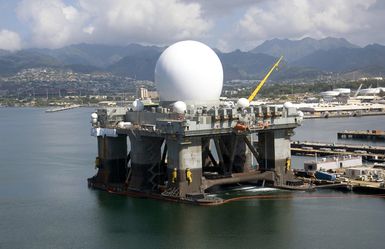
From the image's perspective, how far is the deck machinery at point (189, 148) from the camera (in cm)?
3584

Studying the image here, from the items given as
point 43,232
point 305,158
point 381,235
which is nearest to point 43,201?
point 43,232

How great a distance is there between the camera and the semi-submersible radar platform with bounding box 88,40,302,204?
118ft

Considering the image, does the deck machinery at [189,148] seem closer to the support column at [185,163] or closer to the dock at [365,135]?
the support column at [185,163]

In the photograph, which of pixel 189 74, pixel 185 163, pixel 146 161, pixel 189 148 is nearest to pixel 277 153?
pixel 189 148

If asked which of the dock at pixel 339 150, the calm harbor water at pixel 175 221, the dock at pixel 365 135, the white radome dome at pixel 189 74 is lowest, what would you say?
the calm harbor water at pixel 175 221

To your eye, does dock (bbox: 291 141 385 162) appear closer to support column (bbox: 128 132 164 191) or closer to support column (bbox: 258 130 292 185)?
support column (bbox: 258 130 292 185)

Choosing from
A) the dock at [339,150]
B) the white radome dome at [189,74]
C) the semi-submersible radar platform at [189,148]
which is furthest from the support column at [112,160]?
the dock at [339,150]

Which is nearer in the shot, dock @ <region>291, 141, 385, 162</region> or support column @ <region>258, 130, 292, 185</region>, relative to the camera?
support column @ <region>258, 130, 292, 185</region>

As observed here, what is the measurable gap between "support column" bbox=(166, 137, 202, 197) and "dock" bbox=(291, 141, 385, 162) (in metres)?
22.1

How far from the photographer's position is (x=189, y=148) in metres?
35.8

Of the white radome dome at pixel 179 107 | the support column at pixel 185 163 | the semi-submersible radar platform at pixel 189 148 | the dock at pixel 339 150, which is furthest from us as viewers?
the dock at pixel 339 150

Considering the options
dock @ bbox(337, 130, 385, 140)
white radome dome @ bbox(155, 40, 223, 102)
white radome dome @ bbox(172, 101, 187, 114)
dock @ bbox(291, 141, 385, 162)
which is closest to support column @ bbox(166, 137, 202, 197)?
white radome dome @ bbox(172, 101, 187, 114)

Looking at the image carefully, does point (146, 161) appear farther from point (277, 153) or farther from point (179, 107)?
point (277, 153)

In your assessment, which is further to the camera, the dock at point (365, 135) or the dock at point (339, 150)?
the dock at point (365, 135)
